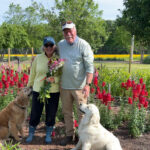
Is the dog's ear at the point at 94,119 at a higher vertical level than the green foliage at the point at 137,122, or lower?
higher

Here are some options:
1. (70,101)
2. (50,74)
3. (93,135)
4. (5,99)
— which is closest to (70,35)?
(50,74)

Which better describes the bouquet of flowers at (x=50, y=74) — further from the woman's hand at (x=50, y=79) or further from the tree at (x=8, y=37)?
the tree at (x=8, y=37)

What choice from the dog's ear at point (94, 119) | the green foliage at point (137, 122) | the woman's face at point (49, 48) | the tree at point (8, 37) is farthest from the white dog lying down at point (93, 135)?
the tree at point (8, 37)

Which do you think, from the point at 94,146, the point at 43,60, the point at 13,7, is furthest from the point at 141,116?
the point at 13,7

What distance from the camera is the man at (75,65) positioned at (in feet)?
13.1

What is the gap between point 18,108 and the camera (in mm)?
4637

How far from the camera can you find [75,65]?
4.03m

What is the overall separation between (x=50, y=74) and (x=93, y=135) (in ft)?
4.48

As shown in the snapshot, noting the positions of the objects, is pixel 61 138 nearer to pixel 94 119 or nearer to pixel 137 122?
pixel 94 119

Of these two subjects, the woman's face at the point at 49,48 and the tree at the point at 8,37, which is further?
the tree at the point at 8,37

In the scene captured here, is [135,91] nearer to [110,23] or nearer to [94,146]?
[94,146]

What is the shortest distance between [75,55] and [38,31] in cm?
4350

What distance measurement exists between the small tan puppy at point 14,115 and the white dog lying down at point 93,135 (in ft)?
4.94

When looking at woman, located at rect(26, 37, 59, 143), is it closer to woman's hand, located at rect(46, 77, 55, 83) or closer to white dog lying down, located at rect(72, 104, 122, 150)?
woman's hand, located at rect(46, 77, 55, 83)
